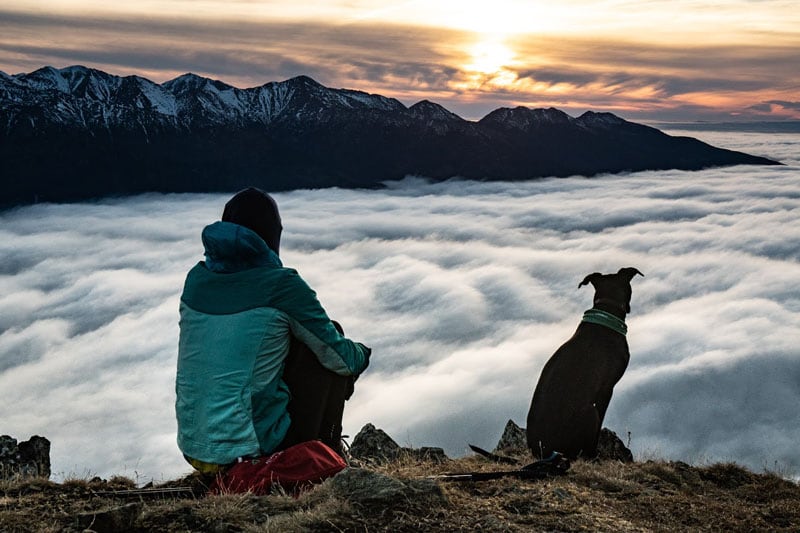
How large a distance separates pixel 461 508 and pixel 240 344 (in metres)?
1.87

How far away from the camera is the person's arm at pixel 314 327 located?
178 inches

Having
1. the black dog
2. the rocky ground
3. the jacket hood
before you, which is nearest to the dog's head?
the black dog

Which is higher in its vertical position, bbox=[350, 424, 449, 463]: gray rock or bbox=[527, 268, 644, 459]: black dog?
bbox=[527, 268, 644, 459]: black dog

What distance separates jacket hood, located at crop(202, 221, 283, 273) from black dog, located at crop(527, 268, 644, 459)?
4.35m

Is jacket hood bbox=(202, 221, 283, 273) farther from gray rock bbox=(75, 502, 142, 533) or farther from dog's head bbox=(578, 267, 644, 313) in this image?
dog's head bbox=(578, 267, 644, 313)

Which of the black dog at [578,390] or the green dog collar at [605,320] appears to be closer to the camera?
the black dog at [578,390]

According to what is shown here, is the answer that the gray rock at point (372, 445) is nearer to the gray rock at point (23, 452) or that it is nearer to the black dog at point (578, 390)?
the black dog at point (578, 390)

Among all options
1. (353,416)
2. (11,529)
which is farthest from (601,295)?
(353,416)

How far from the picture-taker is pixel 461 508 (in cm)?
455

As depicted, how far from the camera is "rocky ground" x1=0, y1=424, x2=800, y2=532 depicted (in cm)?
413

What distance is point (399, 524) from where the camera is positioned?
164 inches

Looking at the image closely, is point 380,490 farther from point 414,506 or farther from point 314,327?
point 314,327

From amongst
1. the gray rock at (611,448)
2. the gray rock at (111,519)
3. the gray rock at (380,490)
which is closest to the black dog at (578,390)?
the gray rock at (611,448)

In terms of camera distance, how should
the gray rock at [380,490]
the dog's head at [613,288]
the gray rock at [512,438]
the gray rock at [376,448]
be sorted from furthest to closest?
the gray rock at [512,438] < the gray rock at [376,448] < the dog's head at [613,288] < the gray rock at [380,490]
